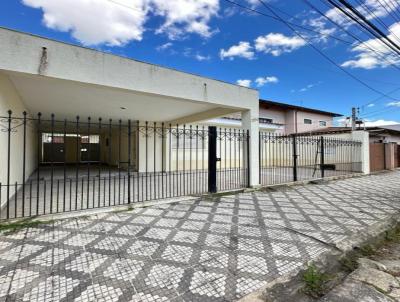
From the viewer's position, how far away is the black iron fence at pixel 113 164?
5.09 meters

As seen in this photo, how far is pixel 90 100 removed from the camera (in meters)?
7.77

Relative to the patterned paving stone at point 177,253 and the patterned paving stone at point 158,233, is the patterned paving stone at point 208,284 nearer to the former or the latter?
the patterned paving stone at point 177,253

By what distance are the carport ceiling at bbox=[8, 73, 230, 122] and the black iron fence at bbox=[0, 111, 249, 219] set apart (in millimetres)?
651

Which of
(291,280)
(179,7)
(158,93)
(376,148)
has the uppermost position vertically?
(179,7)

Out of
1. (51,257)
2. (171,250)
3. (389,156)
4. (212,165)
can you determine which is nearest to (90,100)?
(212,165)

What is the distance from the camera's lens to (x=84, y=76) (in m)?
5.03

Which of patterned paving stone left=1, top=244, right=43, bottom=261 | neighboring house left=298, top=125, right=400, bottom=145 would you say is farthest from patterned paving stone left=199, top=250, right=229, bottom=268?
neighboring house left=298, top=125, right=400, bottom=145

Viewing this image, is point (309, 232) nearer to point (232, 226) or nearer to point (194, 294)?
point (232, 226)

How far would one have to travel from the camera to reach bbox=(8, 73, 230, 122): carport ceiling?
5949mm

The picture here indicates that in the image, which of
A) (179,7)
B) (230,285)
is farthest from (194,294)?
(179,7)

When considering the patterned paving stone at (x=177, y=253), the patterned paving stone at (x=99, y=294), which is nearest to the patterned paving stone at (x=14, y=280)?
the patterned paving stone at (x=99, y=294)

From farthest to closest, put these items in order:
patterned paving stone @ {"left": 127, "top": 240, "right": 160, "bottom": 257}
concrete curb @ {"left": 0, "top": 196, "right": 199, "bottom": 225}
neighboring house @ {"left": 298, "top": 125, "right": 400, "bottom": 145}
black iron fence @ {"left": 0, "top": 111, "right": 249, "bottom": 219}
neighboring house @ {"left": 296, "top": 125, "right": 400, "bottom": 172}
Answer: neighboring house @ {"left": 298, "top": 125, "right": 400, "bottom": 145} < neighboring house @ {"left": 296, "top": 125, "right": 400, "bottom": 172} < black iron fence @ {"left": 0, "top": 111, "right": 249, "bottom": 219} < concrete curb @ {"left": 0, "top": 196, "right": 199, "bottom": 225} < patterned paving stone @ {"left": 127, "top": 240, "right": 160, "bottom": 257}

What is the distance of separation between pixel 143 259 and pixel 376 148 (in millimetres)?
16331

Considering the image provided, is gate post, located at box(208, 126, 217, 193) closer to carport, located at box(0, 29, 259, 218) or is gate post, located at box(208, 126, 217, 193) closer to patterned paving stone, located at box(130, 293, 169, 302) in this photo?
carport, located at box(0, 29, 259, 218)
